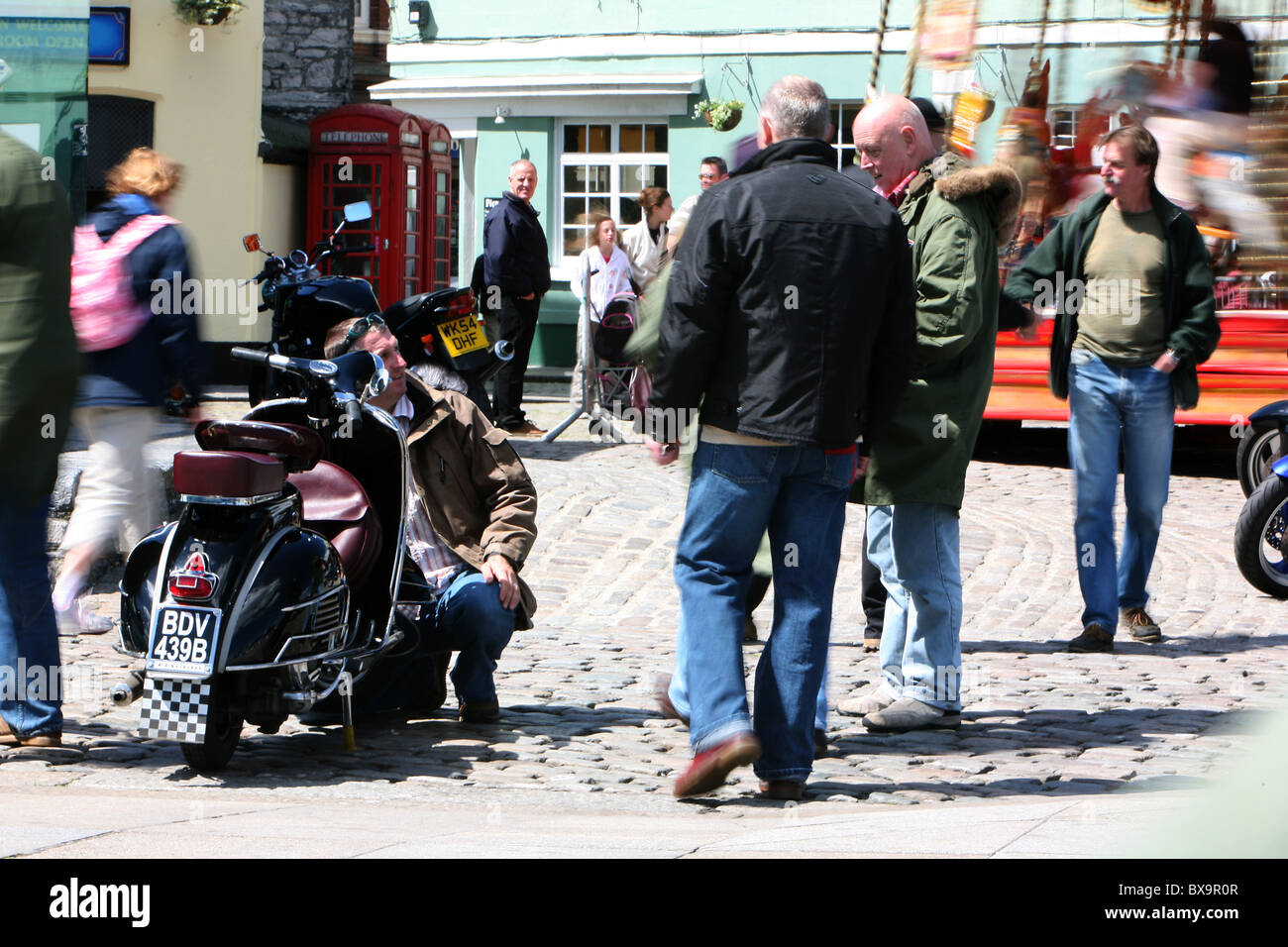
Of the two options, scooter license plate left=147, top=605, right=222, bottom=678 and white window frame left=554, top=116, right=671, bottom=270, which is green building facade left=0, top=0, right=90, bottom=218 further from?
white window frame left=554, top=116, right=671, bottom=270

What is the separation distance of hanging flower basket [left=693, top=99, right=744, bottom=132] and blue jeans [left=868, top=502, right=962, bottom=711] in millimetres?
15037

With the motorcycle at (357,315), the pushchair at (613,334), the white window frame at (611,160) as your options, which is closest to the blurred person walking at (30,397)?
the motorcycle at (357,315)

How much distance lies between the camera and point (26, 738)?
17.6 feet

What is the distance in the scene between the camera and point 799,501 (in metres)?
4.73

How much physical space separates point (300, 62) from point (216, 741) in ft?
66.0

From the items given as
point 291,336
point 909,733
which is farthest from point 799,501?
point 291,336

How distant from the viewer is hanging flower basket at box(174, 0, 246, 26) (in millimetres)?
19078

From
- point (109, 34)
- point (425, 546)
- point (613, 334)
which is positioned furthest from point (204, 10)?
point (425, 546)

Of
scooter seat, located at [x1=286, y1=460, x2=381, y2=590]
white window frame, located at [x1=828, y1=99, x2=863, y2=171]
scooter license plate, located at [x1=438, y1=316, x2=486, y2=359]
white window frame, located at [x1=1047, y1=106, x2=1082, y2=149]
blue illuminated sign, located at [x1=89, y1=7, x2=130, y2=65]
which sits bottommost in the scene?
scooter seat, located at [x1=286, y1=460, x2=381, y2=590]

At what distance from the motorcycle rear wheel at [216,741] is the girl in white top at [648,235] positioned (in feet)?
33.4

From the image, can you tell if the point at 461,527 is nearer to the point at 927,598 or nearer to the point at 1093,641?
the point at 927,598

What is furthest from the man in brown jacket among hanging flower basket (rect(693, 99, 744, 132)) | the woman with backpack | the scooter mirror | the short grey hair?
hanging flower basket (rect(693, 99, 744, 132))

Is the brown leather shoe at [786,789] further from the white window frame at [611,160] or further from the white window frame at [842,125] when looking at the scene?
the white window frame at [611,160]
